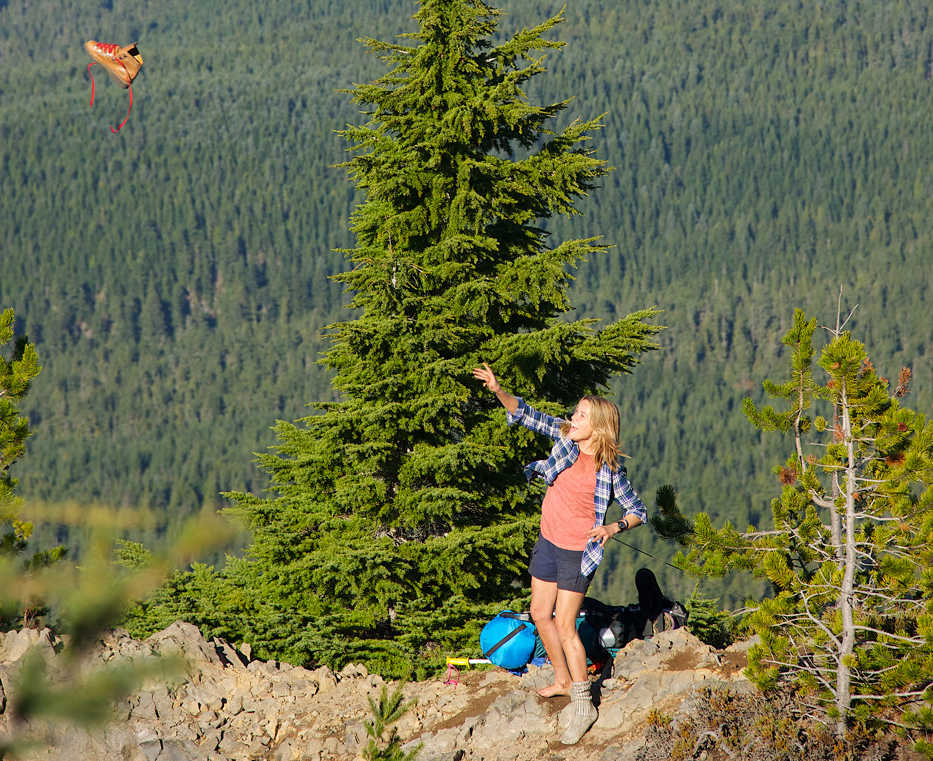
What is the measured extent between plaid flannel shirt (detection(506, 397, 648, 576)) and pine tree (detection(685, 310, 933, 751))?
0.72m

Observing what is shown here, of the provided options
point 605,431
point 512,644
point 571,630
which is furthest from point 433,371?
point 571,630

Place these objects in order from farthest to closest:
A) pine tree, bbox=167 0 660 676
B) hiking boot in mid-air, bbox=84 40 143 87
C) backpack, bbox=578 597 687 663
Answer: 1. pine tree, bbox=167 0 660 676
2. hiking boot in mid-air, bbox=84 40 143 87
3. backpack, bbox=578 597 687 663

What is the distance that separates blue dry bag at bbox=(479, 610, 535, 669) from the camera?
8.26 metres

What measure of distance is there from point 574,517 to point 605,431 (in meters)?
0.59

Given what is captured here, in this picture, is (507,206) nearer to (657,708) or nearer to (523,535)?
(523,535)

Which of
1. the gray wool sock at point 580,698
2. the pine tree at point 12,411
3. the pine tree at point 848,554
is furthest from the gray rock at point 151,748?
the pine tree at point 848,554

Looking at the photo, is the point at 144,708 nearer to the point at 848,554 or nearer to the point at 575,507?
the point at 575,507

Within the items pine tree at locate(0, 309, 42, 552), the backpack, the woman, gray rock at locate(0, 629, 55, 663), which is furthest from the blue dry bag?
pine tree at locate(0, 309, 42, 552)

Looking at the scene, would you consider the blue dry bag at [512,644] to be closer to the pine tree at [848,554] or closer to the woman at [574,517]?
the woman at [574,517]

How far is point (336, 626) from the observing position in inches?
380

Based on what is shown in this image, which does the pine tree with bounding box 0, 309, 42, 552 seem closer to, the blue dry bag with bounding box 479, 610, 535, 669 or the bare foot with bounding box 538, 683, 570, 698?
the blue dry bag with bounding box 479, 610, 535, 669

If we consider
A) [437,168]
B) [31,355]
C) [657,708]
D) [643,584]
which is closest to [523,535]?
[643,584]

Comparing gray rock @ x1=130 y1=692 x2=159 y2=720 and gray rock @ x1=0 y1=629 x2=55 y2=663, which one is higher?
gray rock @ x1=0 y1=629 x2=55 y2=663

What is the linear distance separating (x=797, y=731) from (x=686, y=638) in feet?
5.23
